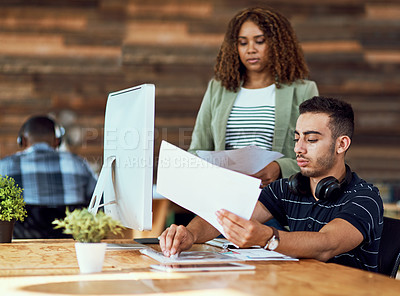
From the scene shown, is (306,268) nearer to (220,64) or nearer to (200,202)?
(200,202)

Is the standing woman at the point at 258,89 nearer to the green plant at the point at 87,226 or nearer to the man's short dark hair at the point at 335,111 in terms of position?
the man's short dark hair at the point at 335,111

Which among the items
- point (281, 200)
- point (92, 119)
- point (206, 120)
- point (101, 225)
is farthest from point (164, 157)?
point (92, 119)

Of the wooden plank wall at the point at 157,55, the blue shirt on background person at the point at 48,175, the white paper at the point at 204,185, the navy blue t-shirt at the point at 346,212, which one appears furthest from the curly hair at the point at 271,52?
the wooden plank wall at the point at 157,55

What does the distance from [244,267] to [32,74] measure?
434cm

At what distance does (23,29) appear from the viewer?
514 cm

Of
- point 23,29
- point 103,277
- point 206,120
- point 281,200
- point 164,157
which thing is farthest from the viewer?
point 23,29

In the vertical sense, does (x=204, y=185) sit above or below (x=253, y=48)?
below

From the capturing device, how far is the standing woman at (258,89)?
2234 millimetres

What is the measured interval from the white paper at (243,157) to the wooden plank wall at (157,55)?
3.29m

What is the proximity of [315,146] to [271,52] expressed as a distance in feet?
2.16

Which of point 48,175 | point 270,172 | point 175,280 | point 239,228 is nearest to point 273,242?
point 239,228

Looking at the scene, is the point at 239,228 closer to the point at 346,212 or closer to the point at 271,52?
the point at 346,212

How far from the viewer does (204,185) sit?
1.39 metres

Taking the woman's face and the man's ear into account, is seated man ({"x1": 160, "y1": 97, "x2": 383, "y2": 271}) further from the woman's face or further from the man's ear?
the woman's face
